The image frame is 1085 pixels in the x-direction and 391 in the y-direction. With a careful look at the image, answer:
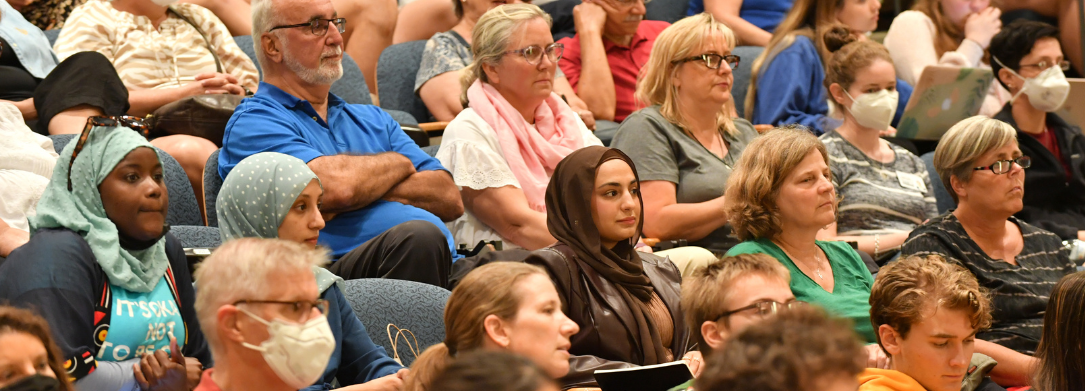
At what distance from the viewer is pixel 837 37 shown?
4410 mm

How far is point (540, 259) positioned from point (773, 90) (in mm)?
2038

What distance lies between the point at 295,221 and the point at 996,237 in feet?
6.73

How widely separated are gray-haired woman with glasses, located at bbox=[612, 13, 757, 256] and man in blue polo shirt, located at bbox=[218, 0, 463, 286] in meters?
0.66

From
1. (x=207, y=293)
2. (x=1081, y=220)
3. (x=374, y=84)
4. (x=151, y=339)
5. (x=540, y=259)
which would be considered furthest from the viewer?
(x=374, y=84)

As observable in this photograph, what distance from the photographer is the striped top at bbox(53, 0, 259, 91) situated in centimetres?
364

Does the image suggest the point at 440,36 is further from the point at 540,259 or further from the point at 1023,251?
the point at 1023,251

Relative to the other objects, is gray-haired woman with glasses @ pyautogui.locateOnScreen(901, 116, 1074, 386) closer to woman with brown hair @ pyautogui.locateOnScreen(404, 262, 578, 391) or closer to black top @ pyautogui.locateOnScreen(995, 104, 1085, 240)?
black top @ pyautogui.locateOnScreen(995, 104, 1085, 240)

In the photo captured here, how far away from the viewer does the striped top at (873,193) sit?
370 centimetres

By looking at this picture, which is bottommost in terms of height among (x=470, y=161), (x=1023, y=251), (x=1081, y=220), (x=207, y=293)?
(x=1081, y=220)

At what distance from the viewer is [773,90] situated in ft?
14.2

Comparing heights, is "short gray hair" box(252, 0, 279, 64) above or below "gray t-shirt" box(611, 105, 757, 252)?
above

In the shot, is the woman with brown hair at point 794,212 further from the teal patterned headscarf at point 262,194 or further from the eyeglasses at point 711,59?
the teal patterned headscarf at point 262,194

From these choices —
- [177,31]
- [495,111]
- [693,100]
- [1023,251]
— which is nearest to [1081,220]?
[1023,251]

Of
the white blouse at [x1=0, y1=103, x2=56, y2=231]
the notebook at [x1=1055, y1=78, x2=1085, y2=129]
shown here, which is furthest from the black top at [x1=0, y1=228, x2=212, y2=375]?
the notebook at [x1=1055, y1=78, x2=1085, y2=129]
